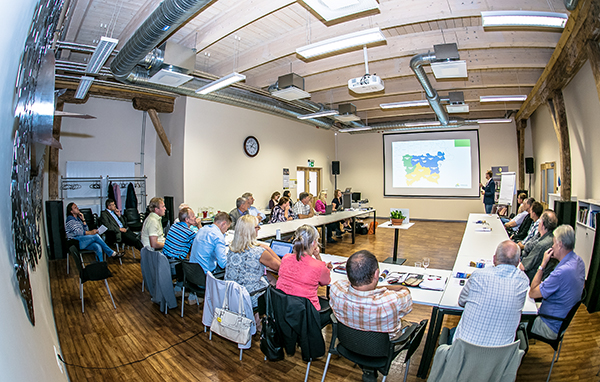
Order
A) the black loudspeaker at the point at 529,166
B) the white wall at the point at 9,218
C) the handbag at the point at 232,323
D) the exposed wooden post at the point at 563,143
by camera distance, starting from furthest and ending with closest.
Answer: the black loudspeaker at the point at 529,166
the exposed wooden post at the point at 563,143
the handbag at the point at 232,323
the white wall at the point at 9,218

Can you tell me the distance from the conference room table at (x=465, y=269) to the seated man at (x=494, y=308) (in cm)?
39

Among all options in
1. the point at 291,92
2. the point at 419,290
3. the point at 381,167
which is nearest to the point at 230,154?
the point at 291,92

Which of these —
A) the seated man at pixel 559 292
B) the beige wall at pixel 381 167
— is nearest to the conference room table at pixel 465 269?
the seated man at pixel 559 292

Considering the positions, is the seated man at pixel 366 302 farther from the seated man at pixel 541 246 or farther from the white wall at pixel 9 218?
the seated man at pixel 541 246

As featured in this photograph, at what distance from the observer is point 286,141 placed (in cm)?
1001

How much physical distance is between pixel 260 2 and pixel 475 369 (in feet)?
13.0

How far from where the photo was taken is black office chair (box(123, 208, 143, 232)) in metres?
7.11

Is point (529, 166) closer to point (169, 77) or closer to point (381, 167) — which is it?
point (381, 167)

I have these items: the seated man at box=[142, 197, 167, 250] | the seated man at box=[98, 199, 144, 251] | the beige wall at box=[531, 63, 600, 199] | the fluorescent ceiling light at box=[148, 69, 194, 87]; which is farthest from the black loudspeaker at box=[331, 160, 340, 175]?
the seated man at box=[142, 197, 167, 250]

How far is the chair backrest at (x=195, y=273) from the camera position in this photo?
3.36 m

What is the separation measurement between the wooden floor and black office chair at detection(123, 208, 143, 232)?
2.51 m

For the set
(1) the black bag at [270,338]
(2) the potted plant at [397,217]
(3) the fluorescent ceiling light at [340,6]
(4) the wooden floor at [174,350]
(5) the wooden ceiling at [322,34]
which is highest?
(5) the wooden ceiling at [322,34]

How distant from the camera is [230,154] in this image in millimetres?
8125

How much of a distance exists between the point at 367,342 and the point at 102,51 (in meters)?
3.89
